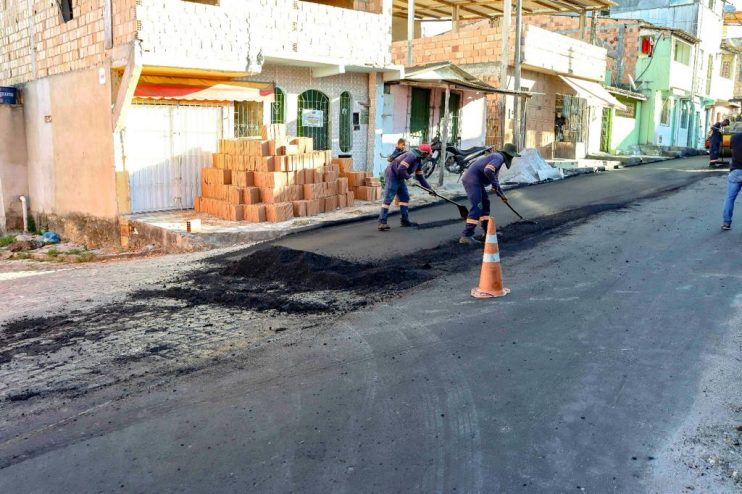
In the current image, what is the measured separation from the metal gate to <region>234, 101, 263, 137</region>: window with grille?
69 centimetres

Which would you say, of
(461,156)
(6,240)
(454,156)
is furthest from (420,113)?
(6,240)

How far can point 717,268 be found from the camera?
7680 mm

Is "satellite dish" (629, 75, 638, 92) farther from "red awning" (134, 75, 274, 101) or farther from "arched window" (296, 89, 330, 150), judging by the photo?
"red awning" (134, 75, 274, 101)

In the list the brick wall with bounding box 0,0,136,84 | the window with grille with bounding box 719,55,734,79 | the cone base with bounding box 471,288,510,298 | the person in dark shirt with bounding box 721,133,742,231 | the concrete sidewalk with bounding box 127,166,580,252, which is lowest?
the cone base with bounding box 471,288,510,298

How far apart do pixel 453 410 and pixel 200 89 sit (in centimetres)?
1044

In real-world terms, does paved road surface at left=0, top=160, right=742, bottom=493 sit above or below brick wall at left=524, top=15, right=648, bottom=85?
below

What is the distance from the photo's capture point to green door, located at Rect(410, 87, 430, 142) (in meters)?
19.3

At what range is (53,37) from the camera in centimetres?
1391

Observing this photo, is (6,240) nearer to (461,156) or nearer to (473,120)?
(461,156)

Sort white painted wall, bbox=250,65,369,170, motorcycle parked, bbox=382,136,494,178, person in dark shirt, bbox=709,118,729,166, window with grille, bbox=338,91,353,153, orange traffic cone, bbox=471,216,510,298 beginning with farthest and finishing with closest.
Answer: person in dark shirt, bbox=709,118,729,166 → motorcycle parked, bbox=382,136,494,178 → window with grille, bbox=338,91,353,153 → white painted wall, bbox=250,65,369,170 → orange traffic cone, bbox=471,216,510,298

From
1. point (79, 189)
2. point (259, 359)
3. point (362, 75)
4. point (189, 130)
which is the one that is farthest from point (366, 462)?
point (362, 75)

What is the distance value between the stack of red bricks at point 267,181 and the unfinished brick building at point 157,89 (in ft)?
3.82

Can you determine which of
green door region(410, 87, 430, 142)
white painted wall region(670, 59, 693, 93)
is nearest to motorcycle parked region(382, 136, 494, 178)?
green door region(410, 87, 430, 142)

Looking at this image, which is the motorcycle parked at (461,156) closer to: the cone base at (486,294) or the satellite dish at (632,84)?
the cone base at (486,294)
